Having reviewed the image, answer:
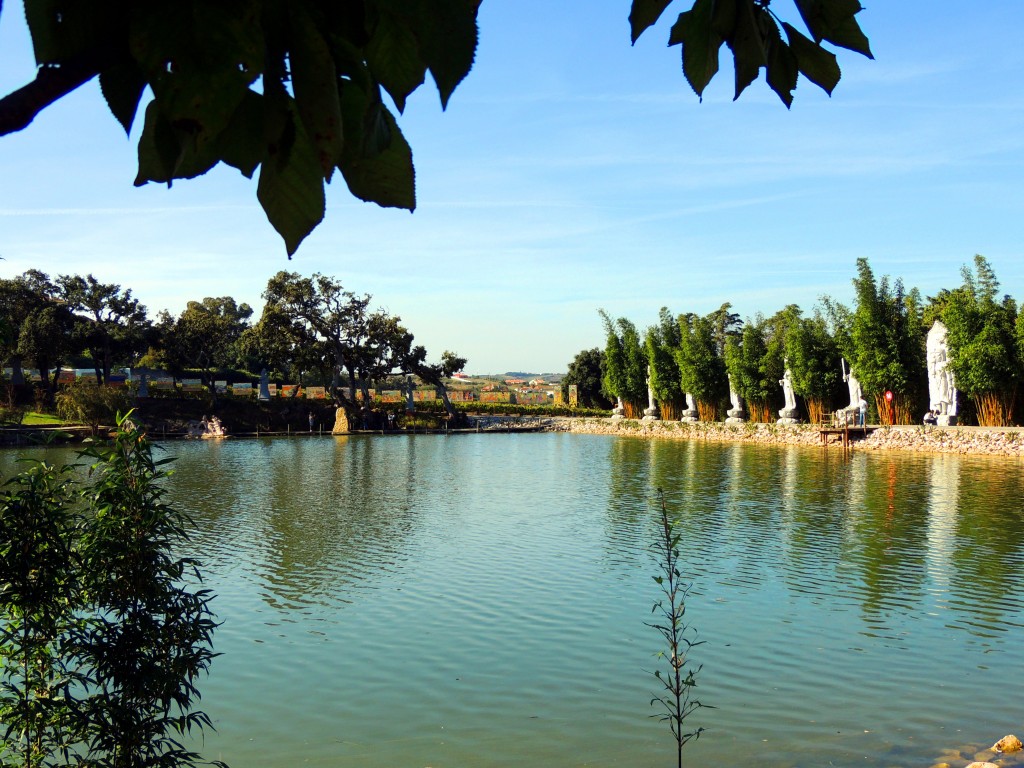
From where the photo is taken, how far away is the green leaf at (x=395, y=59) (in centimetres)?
86

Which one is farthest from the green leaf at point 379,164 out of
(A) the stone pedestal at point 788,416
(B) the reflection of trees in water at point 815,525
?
(A) the stone pedestal at point 788,416

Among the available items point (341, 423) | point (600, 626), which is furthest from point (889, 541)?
point (341, 423)

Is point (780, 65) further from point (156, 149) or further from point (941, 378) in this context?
point (941, 378)

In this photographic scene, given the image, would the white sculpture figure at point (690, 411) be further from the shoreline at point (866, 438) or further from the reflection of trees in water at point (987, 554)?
the reflection of trees in water at point (987, 554)

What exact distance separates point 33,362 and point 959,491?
48.9 meters

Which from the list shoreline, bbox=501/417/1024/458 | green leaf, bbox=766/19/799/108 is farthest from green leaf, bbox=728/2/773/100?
shoreline, bbox=501/417/1024/458

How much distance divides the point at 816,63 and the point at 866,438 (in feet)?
117

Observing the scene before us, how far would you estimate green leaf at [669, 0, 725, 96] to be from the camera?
1.30 meters

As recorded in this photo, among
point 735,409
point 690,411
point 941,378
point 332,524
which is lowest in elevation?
point 332,524

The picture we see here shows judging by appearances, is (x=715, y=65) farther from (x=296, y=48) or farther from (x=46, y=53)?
(x=46, y=53)

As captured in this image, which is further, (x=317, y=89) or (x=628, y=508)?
(x=628, y=508)

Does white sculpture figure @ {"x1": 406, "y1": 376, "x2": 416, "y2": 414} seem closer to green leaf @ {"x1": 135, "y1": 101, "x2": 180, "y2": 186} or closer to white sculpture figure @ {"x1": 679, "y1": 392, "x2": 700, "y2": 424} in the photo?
white sculpture figure @ {"x1": 679, "y1": 392, "x2": 700, "y2": 424}

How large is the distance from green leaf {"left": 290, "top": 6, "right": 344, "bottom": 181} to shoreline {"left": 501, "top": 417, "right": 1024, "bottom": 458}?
103 feet

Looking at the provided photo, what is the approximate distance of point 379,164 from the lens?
864 millimetres
